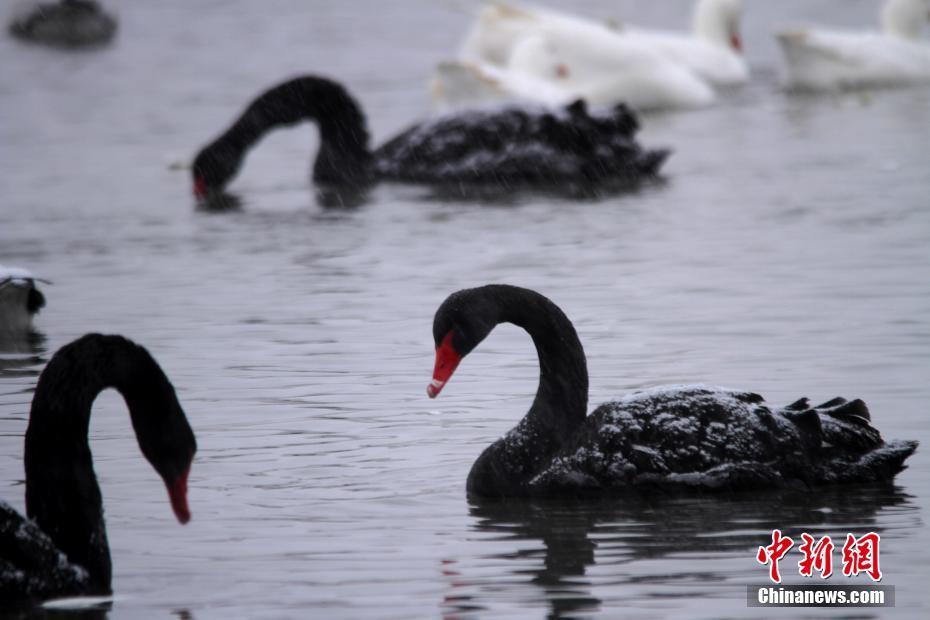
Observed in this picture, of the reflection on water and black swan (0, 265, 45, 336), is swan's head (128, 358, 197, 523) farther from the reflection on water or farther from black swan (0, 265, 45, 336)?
black swan (0, 265, 45, 336)

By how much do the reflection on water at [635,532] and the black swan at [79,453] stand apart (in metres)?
0.97

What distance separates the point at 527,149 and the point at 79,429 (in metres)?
10.6

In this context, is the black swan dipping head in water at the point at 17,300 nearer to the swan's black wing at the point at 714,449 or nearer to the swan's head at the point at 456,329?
the swan's head at the point at 456,329

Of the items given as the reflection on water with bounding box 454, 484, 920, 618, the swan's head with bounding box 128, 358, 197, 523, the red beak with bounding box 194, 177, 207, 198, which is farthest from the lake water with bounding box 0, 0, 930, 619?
the swan's head with bounding box 128, 358, 197, 523

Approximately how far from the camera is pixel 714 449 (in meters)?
7.60

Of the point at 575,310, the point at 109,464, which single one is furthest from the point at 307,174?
the point at 109,464

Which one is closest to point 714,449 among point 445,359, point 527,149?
point 445,359

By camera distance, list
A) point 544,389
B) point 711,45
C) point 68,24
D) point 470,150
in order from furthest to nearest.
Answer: point 68,24, point 711,45, point 470,150, point 544,389

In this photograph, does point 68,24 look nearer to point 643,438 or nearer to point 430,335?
point 430,335

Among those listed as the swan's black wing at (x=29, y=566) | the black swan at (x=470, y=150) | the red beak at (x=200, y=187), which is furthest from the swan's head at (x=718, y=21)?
the swan's black wing at (x=29, y=566)

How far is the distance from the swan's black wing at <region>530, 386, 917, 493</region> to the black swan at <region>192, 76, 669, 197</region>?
29.9 ft

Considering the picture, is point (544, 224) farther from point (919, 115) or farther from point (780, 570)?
point (780, 570)

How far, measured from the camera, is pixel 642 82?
21.9 meters

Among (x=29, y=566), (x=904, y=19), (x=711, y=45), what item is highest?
(x=904, y=19)
